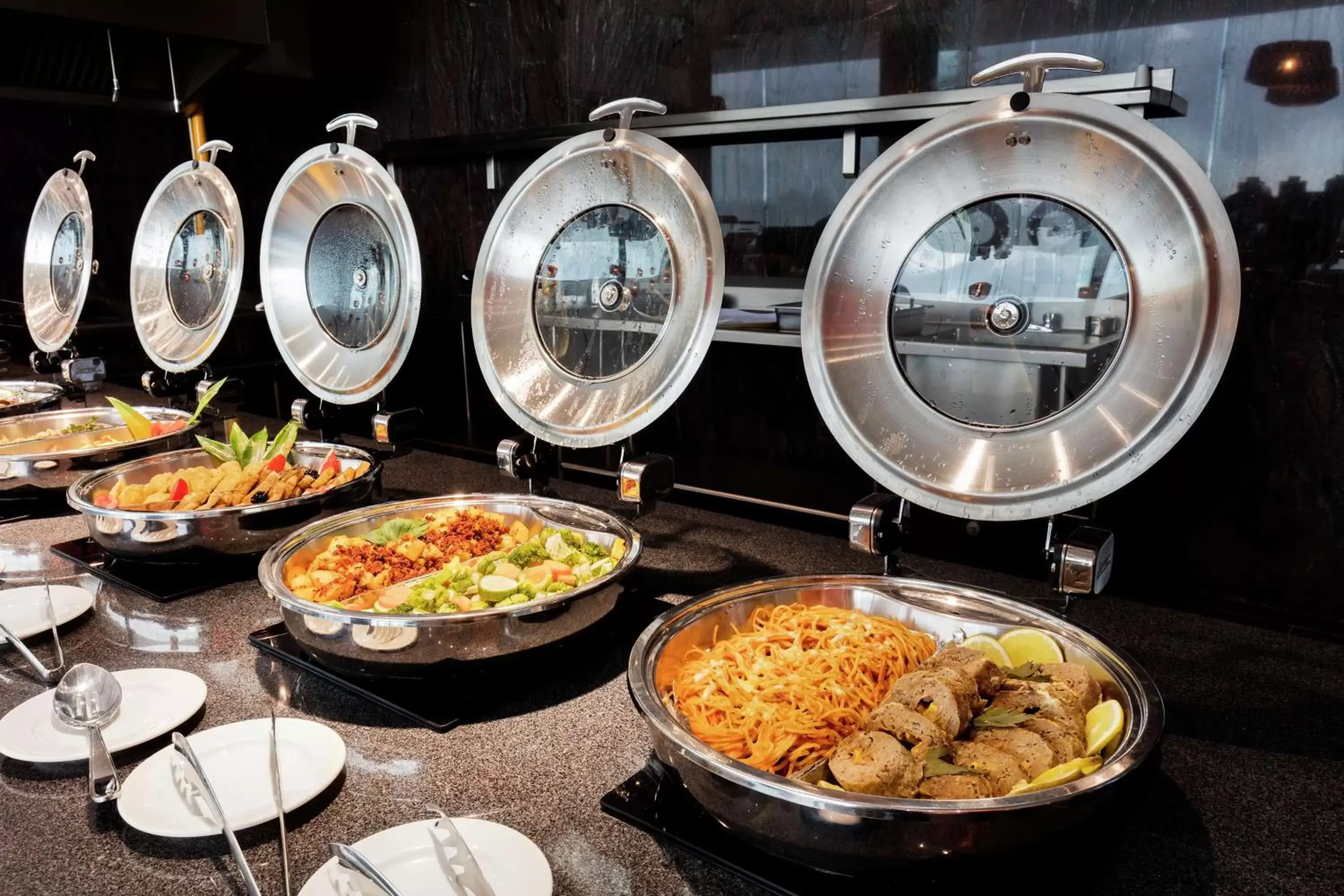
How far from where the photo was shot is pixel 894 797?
97 cm

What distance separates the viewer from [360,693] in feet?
4.83

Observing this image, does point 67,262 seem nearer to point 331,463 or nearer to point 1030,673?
point 331,463

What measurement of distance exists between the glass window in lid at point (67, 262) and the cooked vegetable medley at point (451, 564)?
10.3ft

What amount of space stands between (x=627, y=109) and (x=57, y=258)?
3.76 meters

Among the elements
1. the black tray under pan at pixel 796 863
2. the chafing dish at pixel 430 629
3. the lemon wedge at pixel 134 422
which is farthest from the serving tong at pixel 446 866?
the lemon wedge at pixel 134 422

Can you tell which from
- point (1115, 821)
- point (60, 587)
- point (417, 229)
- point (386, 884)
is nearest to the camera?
point (386, 884)

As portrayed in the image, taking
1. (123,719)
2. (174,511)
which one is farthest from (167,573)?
(123,719)

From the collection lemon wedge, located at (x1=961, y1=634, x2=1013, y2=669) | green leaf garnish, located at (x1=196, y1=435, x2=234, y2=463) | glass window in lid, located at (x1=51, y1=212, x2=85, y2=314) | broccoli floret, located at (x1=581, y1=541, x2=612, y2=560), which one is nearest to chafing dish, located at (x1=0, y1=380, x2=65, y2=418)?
glass window in lid, located at (x1=51, y1=212, x2=85, y2=314)

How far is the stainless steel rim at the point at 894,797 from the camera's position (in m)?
0.89

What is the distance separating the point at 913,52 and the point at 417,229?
227 centimetres

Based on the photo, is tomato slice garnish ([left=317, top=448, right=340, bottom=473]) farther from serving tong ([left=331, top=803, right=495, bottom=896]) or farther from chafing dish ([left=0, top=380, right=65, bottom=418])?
chafing dish ([left=0, top=380, right=65, bottom=418])

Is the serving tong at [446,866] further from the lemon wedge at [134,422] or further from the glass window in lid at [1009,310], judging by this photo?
the lemon wedge at [134,422]

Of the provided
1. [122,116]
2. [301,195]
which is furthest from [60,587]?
[122,116]

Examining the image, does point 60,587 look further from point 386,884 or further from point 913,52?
point 913,52
